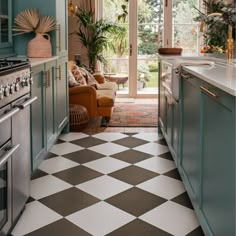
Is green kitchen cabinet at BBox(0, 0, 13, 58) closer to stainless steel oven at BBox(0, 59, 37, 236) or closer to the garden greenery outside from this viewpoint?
stainless steel oven at BBox(0, 59, 37, 236)

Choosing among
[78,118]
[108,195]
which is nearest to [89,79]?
[78,118]

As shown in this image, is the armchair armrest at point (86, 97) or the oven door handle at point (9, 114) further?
the armchair armrest at point (86, 97)

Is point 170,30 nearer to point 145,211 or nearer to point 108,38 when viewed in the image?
point 108,38

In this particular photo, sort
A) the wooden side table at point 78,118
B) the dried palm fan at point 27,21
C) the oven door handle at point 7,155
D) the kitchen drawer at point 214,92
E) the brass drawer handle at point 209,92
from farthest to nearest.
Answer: the wooden side table at point 78,118
the dried palm fan at point 27,21
the oven door handle at point 7,155
the brass drawer handle at point 209,92
the kitchen drawer at point 214,92

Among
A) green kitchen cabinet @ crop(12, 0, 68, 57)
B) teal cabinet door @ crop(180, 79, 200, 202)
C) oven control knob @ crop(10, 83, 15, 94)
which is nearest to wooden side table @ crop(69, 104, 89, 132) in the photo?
green kitchen cabinet @ crop(12, 0, 68, 57)

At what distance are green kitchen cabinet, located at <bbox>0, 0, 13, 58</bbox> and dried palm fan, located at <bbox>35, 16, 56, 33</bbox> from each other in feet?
0.89

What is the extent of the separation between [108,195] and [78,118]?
2.18m

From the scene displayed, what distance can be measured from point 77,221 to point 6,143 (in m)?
0.69

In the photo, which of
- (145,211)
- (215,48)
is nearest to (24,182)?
(145,211)

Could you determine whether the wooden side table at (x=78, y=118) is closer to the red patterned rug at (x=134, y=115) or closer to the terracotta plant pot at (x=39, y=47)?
the red patterned rug at (x=134, y=115)

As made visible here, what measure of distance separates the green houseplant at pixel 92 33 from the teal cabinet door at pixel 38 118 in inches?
161

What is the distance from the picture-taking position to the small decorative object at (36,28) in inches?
143

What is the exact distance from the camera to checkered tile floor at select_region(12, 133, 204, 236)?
2215mm

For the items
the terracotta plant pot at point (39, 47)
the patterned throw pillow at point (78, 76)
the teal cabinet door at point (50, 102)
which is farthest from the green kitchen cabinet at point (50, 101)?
the patterned throw pillow at point (78, 76)
